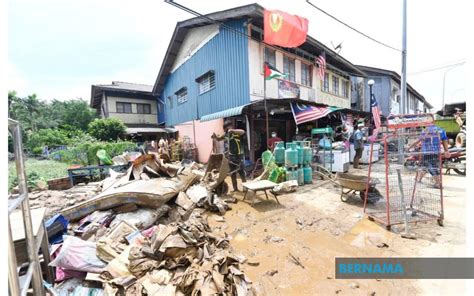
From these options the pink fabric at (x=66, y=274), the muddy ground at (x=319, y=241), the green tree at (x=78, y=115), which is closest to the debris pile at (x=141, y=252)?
the pink fabric at (x=66, y=274)

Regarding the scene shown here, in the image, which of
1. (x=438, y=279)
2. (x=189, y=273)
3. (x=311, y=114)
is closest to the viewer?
(x=189, y=273)

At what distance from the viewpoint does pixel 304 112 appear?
866 cm

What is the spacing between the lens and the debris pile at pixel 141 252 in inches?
97.3

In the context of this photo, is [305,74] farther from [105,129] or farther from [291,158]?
[105,129]

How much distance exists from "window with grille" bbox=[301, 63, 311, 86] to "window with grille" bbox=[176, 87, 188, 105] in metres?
7.87

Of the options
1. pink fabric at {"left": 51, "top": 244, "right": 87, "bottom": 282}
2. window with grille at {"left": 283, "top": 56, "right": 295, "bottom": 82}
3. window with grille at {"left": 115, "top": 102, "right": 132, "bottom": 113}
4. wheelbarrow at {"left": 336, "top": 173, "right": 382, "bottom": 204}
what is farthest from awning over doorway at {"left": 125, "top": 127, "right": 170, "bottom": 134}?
pink fabric at {"left": 51, "top": 244, "right": 87, "bottom": 282}

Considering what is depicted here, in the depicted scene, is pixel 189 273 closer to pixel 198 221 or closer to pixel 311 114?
pixel 198 221

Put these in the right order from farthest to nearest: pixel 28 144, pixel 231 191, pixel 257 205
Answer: pixel 28 144 < pixel 231 191 < pixel 257 205

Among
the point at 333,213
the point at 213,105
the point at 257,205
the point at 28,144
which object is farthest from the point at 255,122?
the point at 28,144

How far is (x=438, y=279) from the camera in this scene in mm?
2777

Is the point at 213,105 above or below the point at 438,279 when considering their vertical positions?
above

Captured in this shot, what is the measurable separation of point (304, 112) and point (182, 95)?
33.5 ft

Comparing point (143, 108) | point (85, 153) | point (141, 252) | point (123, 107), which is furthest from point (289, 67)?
point (123, 107)

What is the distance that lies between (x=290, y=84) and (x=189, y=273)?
415 inches
